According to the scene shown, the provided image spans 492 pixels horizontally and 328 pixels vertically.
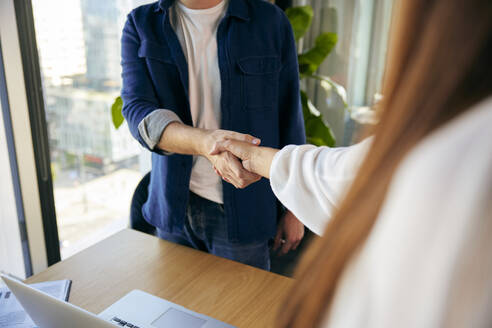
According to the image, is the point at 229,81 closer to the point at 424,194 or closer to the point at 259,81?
the point at 259,81

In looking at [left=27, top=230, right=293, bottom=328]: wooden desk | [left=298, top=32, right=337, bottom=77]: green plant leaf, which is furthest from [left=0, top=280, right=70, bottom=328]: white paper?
[left=298, top=32, right=337, bottom=77]: green plant leaf

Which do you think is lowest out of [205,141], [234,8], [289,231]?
[289,231]

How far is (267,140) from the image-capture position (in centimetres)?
136

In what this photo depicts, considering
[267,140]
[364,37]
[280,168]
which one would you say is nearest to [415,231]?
[280,168]

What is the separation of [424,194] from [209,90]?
1.06m

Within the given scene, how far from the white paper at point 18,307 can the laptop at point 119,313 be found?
0.50ft

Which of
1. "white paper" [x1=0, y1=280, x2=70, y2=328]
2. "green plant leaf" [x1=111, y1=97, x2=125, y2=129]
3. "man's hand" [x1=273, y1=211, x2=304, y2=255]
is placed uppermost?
"green plant leaf" [x1=111, y1=97, x2=125, y2=129]

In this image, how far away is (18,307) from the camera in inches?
40.2

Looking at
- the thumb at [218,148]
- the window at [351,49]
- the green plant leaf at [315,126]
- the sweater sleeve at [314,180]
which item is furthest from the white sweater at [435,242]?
the window at [351,49]

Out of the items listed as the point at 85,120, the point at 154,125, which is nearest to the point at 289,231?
the point at 154,125

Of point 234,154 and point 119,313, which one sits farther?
point 234,154

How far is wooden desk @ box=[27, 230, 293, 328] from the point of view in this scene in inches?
40.7

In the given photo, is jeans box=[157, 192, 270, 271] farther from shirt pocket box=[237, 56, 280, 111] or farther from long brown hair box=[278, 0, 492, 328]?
long brown hair box=[278, 0, 492, 328]

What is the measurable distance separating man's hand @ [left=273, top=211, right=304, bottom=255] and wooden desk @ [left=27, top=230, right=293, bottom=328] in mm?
346
